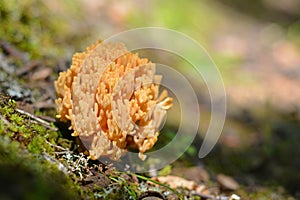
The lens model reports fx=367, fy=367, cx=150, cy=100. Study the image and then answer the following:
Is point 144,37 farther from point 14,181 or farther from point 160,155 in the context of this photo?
point 14,181

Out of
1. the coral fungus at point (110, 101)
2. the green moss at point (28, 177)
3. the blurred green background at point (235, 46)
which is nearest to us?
the green moss at point (28, 177)

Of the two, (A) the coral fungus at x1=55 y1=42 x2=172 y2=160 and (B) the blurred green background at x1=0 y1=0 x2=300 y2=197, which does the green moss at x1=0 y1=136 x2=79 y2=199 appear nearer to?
(A) the coral fungus at x1=55 y1=42 x2=172 y2=160

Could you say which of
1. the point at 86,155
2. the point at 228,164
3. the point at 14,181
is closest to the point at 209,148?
the point at 228,164

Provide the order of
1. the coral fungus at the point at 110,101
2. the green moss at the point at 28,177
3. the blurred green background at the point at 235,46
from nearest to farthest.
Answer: the green moss at the point at 28,177, the coral fungus at the point at 110,101, the blurred green background at the point at 235,46

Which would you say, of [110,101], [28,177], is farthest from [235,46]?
[28,177]

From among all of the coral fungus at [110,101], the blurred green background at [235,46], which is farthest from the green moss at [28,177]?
the blurred green background at [235,46]

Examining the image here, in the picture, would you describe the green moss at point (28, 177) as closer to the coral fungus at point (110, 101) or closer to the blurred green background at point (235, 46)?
the coral fungus at point (110, 101)
